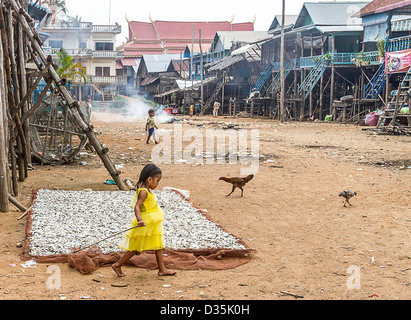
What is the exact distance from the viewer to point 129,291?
4281mm

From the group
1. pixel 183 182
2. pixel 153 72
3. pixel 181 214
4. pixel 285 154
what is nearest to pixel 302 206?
pixel 181 214

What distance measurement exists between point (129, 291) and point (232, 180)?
463 centimetres

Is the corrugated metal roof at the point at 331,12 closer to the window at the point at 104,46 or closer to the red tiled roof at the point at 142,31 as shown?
the window at the point at 104,46

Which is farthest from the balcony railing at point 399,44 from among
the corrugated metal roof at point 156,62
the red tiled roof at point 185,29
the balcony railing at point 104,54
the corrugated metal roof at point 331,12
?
the red tiled roof at point 185,29

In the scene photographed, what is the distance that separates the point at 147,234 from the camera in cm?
466

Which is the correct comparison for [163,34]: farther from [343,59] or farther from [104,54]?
[343,59]

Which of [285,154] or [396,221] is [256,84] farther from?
[396,221]

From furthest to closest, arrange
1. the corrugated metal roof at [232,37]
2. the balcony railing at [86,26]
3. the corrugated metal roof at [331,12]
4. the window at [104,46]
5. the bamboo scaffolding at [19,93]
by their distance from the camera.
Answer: the window at [104,46]
the balcony railing at [86,26]
the corrugated metal roof at [232,37]
the corrugated metal roof at [331,12]
the bamboo scaffolding at [19,93]

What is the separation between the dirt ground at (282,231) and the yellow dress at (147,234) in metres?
0.28

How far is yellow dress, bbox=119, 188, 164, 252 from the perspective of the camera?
4.65m

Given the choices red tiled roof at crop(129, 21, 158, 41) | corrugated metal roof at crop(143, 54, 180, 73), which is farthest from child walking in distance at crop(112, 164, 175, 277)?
red tiled roof at crop(129, 21, 158, 41)

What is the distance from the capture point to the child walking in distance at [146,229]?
4645 mm

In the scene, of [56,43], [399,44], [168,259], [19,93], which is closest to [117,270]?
[168,259]

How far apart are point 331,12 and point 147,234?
2835 centimetres
